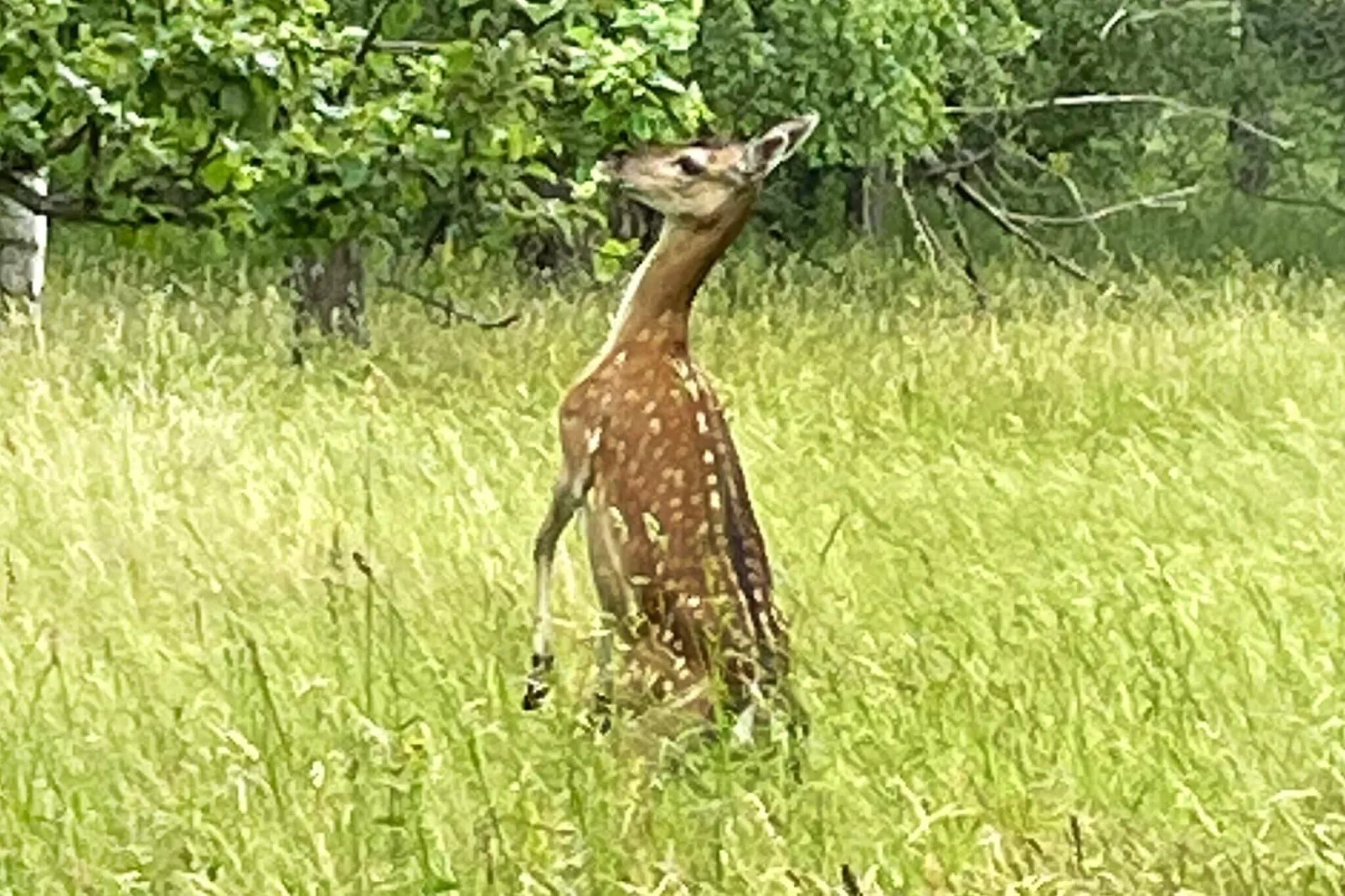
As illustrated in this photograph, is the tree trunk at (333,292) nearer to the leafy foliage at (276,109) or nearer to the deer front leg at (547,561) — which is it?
the leafy foliage at (276,109)

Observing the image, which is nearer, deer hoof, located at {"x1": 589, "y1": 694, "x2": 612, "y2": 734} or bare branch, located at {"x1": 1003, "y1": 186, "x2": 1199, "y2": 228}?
deer hoof, located at {"x1": 589, "y1": 694, "x2": 612, "y2": 734}

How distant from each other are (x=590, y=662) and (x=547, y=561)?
11.7 inches

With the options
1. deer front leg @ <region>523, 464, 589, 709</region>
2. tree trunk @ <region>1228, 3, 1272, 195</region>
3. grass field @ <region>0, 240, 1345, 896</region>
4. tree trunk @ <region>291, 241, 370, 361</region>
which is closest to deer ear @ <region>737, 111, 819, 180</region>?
deer front leg @ <region>523, 464, 589, 709</region>

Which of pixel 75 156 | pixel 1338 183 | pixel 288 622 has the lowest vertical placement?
pixel 1338 183

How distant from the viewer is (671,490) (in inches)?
215

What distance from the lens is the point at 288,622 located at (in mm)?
6555

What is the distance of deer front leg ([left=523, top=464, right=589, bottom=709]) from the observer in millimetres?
5547

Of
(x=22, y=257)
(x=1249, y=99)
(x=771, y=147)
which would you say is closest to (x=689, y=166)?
(x=771, y=147)

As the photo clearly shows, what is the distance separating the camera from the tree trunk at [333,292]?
13773 millimetres

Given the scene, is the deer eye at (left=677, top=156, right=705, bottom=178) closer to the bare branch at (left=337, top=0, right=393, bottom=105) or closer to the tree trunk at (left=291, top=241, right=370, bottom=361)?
the bare branch at (left=337, top=0, right=393, bottom=105)

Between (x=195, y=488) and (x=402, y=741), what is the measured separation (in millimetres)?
3437

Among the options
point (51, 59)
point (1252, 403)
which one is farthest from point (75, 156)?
point (1252, 403)

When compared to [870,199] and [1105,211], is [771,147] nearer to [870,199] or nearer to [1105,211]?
[1105,211]

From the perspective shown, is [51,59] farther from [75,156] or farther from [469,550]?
[469,550]
